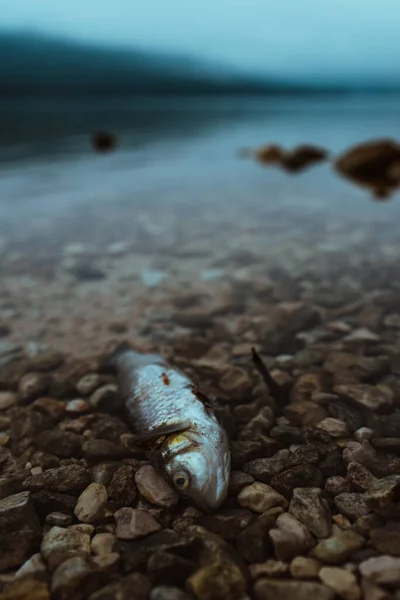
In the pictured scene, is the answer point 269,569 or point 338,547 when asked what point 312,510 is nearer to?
point 338,547

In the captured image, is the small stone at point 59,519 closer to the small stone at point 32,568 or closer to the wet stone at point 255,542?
the small stone at point 32,568

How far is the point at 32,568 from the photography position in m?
2.22

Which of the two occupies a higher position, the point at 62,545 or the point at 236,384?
the point at 236,384

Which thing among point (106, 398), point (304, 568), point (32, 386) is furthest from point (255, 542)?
point (32, 386)

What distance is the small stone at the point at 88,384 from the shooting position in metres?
3.63

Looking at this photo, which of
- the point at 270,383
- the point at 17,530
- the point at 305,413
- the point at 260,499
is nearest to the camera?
the point at 17,530

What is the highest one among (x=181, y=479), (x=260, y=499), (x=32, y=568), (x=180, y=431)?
(x=180, y=431)

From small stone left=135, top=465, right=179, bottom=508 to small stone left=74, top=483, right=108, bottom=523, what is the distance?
0.20 meters

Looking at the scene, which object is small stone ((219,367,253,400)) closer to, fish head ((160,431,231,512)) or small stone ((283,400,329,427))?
small stone ((283,400,329,427))

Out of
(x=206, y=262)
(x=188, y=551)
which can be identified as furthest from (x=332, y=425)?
(x=206, y=262)

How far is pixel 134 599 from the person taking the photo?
207 cm

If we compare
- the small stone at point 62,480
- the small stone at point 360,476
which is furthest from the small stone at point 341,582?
the small stone at point 62,480

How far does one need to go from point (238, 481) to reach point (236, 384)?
1034 mm

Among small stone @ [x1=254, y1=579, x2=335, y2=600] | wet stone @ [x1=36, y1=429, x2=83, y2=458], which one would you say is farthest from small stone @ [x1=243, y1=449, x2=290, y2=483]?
wet stone @ [x1=36, y1=429, x2=83, y2=458]
